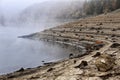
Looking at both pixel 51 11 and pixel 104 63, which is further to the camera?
pixel 51 11

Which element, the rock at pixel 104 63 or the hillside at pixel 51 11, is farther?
the hillside at pixel 51 11

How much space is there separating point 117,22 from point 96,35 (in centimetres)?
530

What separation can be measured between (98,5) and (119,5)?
31.5 feet

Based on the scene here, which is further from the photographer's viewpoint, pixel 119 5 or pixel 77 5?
pixel 77 5

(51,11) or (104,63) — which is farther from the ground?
(51,11)

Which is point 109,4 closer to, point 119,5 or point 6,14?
point 119,5

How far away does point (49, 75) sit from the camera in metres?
15.5

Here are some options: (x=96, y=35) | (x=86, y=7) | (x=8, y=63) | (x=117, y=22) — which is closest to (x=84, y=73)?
(x=8, y=63)

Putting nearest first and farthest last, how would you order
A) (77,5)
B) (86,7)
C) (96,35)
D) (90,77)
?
(90,77), (96,35), (86,7), (77,5)

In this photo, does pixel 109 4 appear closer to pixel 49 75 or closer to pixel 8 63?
pixel 8 63

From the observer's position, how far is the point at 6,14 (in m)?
126

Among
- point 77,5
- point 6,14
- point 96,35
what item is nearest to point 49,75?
point 96,35

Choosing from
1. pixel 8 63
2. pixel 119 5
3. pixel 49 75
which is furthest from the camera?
pixel 119 5

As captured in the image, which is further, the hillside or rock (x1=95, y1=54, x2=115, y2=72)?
the hillside
